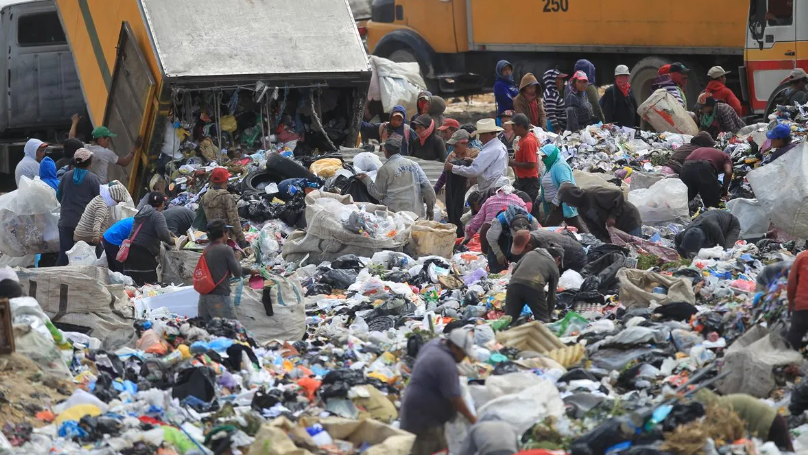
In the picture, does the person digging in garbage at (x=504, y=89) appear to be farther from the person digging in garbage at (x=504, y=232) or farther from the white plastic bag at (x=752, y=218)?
the person digging in garbage at (x=504, y=232)

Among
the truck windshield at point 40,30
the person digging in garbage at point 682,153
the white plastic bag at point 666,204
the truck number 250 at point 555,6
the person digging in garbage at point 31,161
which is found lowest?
the white plastic bag at point 666,204

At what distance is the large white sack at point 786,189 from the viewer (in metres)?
10.9

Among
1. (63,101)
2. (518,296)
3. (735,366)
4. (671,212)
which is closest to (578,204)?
(671,212)

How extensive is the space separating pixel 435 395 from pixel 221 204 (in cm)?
487

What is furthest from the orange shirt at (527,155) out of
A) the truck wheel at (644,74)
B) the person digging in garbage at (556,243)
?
the truck wheel at (644,74)

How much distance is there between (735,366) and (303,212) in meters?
6.36

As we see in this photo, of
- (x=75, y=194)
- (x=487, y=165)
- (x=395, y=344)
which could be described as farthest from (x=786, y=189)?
(x=75, y=194)

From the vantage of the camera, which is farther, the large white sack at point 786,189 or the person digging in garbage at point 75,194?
the person digging in garbage at point 75,194

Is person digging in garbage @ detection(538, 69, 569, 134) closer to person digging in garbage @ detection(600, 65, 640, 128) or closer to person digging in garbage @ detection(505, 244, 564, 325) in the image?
person digging in garbage @ detection(600, 65, 640, 128)

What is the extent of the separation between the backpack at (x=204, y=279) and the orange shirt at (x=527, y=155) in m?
3.98

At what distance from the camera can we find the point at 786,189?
11055 millimetres

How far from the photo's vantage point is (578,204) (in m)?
11.4

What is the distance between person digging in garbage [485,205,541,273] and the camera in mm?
10492

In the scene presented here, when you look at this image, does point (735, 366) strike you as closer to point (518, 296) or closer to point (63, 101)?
point (518, 296)
